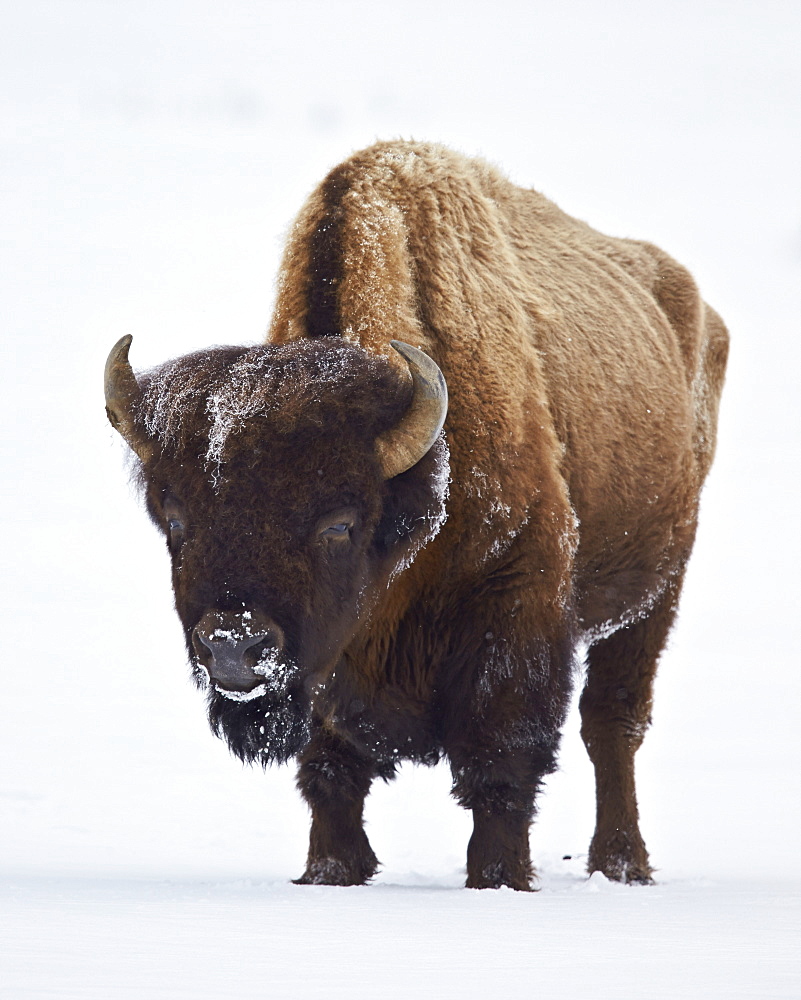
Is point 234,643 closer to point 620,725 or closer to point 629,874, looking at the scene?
point 629,874

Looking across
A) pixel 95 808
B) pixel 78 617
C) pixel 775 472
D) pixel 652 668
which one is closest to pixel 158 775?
pixel 95 808

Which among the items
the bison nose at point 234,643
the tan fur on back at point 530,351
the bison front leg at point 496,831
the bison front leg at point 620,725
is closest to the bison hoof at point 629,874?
the bison front leg at point 620,725

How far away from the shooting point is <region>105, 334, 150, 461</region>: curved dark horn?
518 cm

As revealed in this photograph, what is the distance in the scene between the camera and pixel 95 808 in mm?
8523

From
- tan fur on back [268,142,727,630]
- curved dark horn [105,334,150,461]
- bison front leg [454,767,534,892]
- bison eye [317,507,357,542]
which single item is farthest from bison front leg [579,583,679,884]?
curved dark horn [105,334,150,461]

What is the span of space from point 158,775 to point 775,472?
20.0m

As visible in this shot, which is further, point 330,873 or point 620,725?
point 620,725

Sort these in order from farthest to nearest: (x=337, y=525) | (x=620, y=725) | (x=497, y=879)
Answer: (x=620, y=725)
(x=497, y=879)
(x=337, y=525)

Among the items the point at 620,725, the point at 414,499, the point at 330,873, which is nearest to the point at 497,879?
the point at 330,873

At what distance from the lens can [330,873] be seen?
5676 mm

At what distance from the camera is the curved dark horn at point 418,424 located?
197 inches

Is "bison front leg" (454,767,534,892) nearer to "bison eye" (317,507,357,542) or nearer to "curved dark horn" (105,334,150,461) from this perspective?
"bison eye" (317,507,357,542)

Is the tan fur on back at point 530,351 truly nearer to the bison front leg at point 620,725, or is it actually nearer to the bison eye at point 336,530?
the bison front leg at point 620,725

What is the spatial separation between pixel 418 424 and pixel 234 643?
3.50 feet
